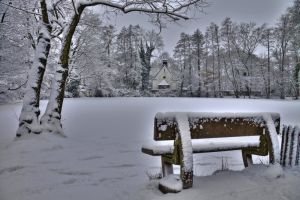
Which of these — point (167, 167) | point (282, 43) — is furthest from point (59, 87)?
point (282, 43)

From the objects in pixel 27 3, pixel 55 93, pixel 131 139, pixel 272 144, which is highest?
pixel 27 3

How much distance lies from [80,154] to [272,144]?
4889mm

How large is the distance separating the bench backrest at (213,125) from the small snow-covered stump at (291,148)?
2.42 ft

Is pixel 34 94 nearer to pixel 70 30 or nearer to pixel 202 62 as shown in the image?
pixel 70 30

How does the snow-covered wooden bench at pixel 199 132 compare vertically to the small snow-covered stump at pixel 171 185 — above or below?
above

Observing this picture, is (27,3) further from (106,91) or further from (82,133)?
(106,91)

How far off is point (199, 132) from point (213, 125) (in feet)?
0.81

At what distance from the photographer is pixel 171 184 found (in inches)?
173

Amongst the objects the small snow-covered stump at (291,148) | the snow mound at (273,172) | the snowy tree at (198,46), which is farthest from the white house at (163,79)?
the snow mound at (273,172)

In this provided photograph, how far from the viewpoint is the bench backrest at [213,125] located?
472 cm

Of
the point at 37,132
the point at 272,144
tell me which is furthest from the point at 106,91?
the point at 272,144

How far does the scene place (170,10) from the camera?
38.1 feet

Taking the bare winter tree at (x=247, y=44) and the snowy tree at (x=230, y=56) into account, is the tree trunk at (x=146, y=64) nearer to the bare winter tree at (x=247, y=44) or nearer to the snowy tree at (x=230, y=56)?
the snowy tree at (x=230, y=56)

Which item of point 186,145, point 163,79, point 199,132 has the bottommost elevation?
point 186,145
